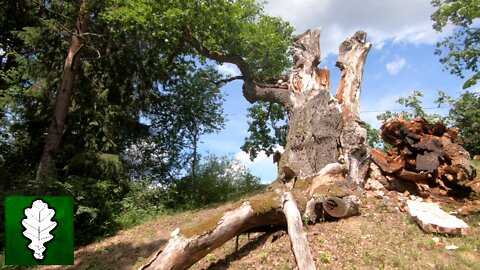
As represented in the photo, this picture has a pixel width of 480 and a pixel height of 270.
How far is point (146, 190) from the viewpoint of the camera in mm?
12727

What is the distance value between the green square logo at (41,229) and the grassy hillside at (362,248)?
209 centimetres

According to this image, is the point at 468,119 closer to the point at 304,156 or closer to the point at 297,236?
the point at 304,156

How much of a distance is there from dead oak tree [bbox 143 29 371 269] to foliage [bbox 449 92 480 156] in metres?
8.78

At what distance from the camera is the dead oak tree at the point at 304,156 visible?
16.7 ft

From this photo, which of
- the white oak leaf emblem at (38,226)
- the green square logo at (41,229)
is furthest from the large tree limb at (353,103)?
the white oak leaf emblem at (38,226)

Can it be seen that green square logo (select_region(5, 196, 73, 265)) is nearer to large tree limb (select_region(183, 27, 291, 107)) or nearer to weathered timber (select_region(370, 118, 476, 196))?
weathered timber (select_region(370, 118, 476, 196))

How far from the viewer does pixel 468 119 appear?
59.4 feet

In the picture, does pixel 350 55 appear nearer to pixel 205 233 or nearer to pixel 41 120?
pixel 205 233

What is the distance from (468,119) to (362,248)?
16364 millimetres

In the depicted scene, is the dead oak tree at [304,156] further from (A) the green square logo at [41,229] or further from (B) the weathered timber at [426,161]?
(A) the green square logo at [41,229]

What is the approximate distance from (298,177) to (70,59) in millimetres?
8380

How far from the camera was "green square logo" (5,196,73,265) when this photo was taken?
4.54m

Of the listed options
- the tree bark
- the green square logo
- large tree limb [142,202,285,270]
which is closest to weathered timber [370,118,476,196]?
large tree limb [142,202,285,270]

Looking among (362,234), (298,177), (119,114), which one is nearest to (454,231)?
(362,234)
